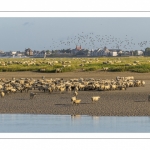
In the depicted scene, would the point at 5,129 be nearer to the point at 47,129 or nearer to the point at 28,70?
the point at 47,129

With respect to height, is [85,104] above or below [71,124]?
above

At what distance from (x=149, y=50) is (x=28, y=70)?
2510 inches

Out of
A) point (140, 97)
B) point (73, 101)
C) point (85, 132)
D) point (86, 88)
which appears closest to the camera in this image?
point (85, 132)

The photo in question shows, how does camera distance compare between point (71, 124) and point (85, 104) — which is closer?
point (71, 124)

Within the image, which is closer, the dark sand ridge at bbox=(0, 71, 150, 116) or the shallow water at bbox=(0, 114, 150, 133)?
the shallow water at bbox=(0, 114, 150, 133)

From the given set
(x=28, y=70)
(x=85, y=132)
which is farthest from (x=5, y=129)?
(x=28, y=70)

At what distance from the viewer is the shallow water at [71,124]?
1484 centimetres

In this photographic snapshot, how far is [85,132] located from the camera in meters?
14.5

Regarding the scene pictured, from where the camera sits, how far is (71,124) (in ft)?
51.6

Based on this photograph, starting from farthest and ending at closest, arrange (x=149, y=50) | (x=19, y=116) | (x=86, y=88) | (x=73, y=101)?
(x=149, y=50)
(x=86, y=88)
(x=73, y=101)
(x=19, y=116)

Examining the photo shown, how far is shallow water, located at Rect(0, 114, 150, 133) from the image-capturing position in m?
14.8

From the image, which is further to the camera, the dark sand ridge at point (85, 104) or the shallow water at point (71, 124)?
the dark sand ridge at point (85, 104)

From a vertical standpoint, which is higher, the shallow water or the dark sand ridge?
the dark sand ridge

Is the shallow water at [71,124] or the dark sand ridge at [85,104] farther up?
the dark sand ridge at [85,104]
